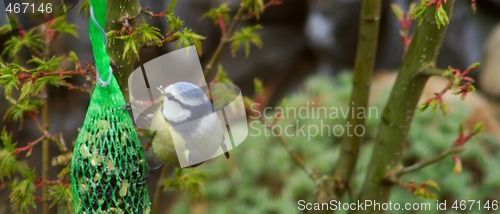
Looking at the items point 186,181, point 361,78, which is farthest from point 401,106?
point 186,181

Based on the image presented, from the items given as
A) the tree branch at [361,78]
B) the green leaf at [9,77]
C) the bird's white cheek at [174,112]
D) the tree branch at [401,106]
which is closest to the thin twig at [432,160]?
the tree branch at [401,106]

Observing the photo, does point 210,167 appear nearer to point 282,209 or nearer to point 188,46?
point 282,209

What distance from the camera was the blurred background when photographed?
279 cm

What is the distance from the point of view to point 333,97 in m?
3.19

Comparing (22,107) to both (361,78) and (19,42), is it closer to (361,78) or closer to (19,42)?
(19,42)

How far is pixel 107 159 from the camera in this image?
47.6 inches

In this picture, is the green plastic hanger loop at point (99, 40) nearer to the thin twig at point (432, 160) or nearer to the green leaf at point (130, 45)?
the green leaf at point (130, 45)

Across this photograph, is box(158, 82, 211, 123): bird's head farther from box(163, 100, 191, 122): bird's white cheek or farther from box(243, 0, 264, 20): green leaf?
box(243, 0, 264, 20): green leaf

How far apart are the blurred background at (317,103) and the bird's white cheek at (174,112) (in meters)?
0.72

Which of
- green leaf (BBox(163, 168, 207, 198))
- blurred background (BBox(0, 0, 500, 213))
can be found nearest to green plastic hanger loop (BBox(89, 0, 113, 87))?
green leaf (BBox(163, 168, 207, 198))

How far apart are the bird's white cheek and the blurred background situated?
72 cm

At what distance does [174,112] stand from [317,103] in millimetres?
2116

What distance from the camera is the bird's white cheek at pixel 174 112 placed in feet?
3.68

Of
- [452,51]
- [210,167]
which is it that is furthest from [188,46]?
[452,51]
